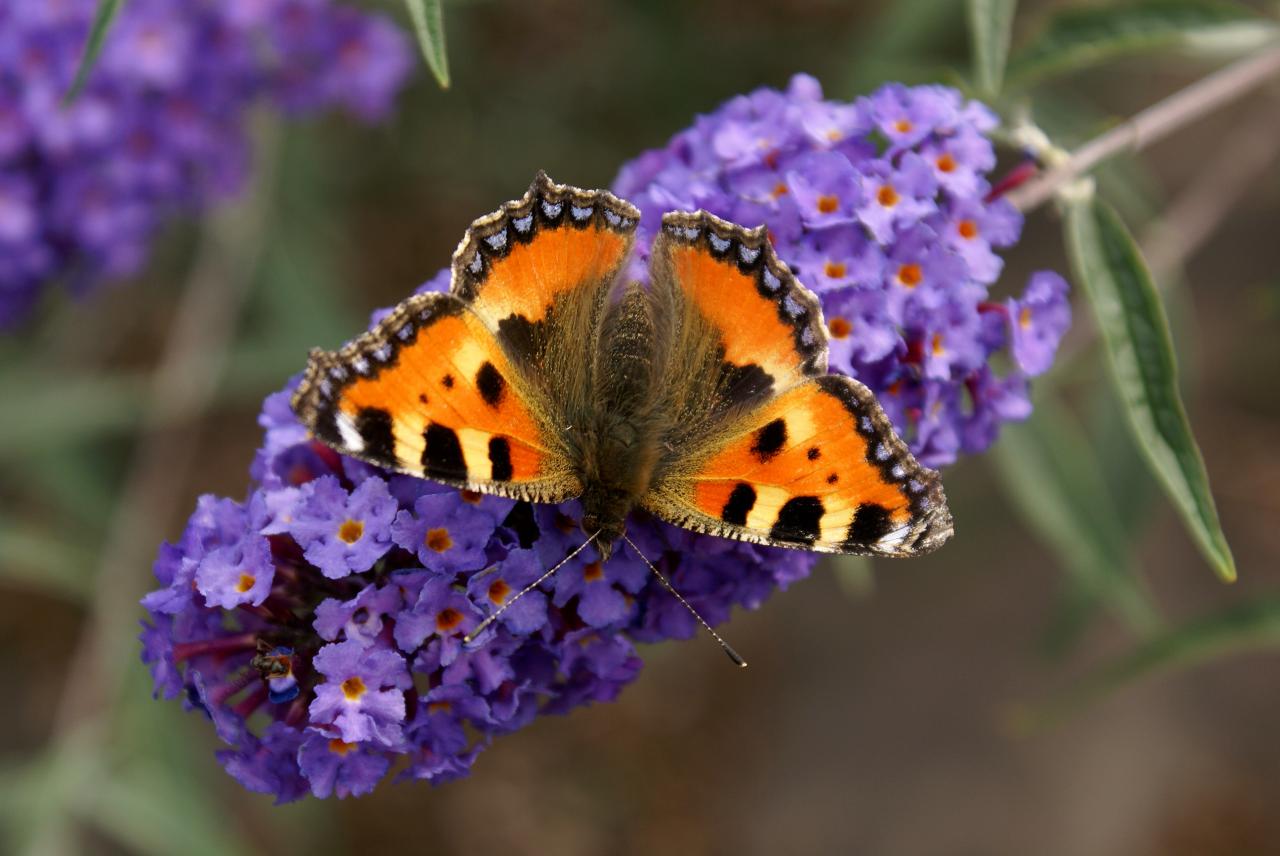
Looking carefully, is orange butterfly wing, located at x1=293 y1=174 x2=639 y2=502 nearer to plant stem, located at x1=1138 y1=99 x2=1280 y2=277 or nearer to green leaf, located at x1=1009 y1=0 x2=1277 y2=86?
green leaf, located at x1=1009 y1=0 x2=1277 y2=86

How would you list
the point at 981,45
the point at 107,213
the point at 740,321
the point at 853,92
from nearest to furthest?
the point at 740,321, the point at 981,45, the point at 107,213, the point at 853,92

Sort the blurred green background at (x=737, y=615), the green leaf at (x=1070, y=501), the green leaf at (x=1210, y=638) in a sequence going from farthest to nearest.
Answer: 1. the blurred green background at (x=737, y=615)
2. the green leaf at (x=1070, y=501)
3. the green leaf at (x=1210, y=638)

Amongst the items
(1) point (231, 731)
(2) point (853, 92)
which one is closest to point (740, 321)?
(1) point (231, 731)

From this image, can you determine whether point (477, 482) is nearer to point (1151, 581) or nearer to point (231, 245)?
point (231, 245)

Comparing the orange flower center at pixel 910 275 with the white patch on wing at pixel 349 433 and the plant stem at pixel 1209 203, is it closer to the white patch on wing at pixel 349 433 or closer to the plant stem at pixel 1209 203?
the white patch on wing at pixel 349 433

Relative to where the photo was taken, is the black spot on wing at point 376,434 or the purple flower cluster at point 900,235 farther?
the purple flower cluster at point 900,235

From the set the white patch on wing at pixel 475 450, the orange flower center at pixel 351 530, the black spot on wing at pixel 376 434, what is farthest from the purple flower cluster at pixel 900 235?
the orange flower center at pixel 351 530

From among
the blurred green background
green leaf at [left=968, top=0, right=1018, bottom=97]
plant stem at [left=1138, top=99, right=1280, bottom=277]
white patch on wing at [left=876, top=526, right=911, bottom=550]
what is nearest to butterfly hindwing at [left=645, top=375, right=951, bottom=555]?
white patch on wing at [left=876, top=526, right=911, bottom=550]
